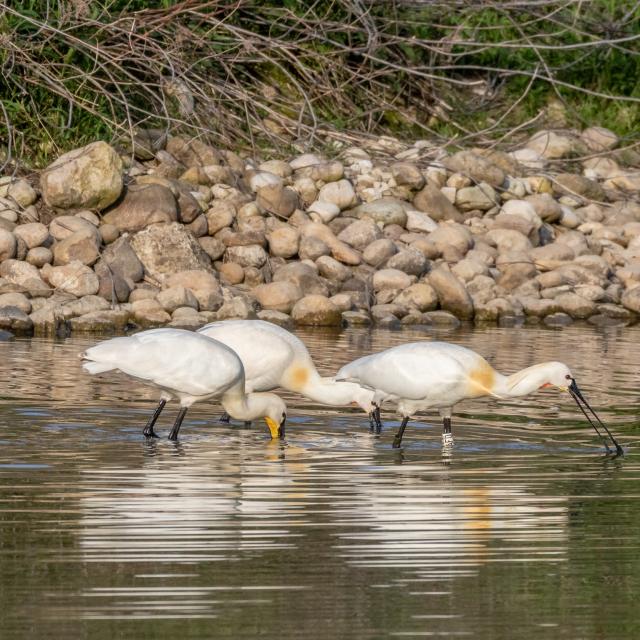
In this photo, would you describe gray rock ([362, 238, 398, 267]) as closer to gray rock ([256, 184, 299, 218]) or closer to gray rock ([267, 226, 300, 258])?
gray rock ([267, 226, 300, 258])

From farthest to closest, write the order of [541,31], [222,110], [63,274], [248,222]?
[541,31] < [222,110] < [248,222] < [63,274]

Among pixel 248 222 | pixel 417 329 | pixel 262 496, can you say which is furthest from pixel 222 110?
pixel 262 496

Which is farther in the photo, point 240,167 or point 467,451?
point 240,167

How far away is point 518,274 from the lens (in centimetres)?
1883

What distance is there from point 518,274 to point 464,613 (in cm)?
1387

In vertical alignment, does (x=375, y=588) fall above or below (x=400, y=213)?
above

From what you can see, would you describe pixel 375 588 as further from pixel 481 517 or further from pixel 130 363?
pixel 130 363

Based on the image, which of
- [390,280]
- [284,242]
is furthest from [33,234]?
[390,280]

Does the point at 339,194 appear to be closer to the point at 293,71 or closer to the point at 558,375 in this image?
the point at 293,71

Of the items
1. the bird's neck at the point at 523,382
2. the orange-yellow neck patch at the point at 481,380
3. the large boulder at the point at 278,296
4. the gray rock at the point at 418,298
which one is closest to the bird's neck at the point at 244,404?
the orange-yellow neck patch at the point at 481,380

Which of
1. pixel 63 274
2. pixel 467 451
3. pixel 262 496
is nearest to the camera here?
pixel 262 496

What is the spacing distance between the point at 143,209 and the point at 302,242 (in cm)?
184

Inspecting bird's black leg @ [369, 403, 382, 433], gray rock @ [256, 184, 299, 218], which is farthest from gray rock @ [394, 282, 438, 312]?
bird's black leg @ [369, 403, 382, 433]

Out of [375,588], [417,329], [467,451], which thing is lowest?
[417,329]
